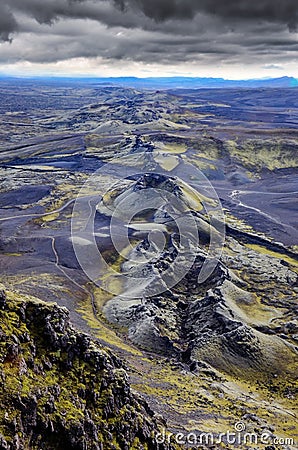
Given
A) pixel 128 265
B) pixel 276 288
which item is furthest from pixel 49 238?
pixel 276 288

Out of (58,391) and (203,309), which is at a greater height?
(58,391)

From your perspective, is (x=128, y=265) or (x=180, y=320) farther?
(x=128, y=265)

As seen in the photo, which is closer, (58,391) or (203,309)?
(58,391)

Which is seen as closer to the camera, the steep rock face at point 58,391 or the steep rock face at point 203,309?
the steep rock face at point 58,391

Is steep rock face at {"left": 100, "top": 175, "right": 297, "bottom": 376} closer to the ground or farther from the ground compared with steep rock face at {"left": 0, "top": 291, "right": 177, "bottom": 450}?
closer to the ground

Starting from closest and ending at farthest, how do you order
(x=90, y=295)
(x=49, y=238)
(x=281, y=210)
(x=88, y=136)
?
(x=90, y=295), (x=49, y=238), (x=281, y=210), (x=88, y=136)

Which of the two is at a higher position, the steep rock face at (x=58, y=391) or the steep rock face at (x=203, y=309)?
the steep rock face at (x=58, y=391)

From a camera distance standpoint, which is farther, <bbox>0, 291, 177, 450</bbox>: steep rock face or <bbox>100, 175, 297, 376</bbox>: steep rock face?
<bbox>100, 175, 297, 376</bbox>: steep rock face

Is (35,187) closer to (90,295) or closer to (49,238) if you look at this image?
(49,238)
